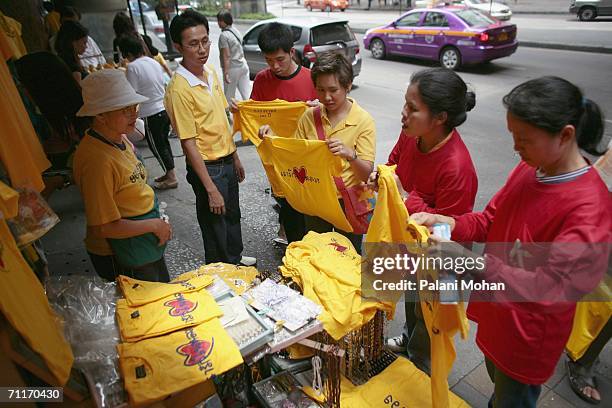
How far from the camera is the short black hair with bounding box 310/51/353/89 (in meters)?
2.55

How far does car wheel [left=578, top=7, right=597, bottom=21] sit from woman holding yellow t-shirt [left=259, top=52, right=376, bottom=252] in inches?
745

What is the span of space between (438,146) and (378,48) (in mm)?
12114

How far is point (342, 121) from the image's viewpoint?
271cm

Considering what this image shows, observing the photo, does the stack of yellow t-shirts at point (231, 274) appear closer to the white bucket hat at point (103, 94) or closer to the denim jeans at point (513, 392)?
the white bucket hat at point (103, 94)

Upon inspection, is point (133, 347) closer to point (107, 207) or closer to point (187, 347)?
point (187, 347)

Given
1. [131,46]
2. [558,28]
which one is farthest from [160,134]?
[558,28]

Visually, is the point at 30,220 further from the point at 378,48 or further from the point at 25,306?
the point at 378,48

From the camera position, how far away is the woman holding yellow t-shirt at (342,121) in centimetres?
256

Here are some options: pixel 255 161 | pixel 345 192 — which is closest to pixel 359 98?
pixel 255 161

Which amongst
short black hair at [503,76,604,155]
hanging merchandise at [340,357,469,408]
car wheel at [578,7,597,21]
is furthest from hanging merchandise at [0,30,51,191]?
car wheel at [578,7,597,21]

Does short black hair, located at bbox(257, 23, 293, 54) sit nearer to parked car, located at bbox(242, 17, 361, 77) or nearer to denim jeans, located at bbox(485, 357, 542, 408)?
denim jeans, located at bbox(485, 357, 542, 408)

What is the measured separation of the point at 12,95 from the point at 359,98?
7.73 m

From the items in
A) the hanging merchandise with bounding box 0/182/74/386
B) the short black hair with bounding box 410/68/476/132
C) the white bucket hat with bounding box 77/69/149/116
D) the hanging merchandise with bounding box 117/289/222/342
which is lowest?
the hanging merchandise with bounding box 117/289/222/342

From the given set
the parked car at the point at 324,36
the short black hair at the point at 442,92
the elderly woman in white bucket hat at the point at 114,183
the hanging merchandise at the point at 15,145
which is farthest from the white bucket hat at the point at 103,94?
the parked car at the point at 324,36
